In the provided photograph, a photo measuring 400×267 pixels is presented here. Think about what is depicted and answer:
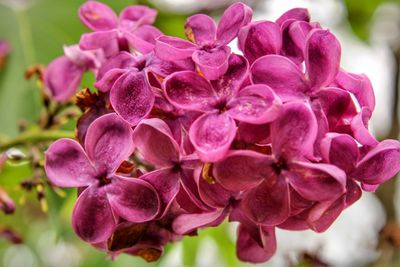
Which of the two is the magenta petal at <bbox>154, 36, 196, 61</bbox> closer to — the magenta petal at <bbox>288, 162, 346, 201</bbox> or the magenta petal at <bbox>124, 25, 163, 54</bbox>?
the magenta petal at <bbox>124, 25, 163, 54</bbox>

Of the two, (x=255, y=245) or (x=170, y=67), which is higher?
(x=170, y=67)

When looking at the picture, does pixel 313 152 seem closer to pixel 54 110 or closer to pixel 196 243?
pixel 54 110

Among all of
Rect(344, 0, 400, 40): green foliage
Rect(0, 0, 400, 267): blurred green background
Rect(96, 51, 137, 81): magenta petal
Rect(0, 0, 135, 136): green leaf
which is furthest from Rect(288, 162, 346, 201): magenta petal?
Rect(344, 0, 400, 40): green foliage

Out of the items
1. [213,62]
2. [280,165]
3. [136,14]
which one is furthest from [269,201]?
[136,14]

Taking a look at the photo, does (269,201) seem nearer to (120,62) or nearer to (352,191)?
(352,191)

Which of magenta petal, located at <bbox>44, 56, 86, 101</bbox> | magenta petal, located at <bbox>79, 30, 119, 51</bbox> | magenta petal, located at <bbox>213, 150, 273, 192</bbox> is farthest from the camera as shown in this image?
magenta petal, located at <bbox>44, 56, 86, 101</bbox>
